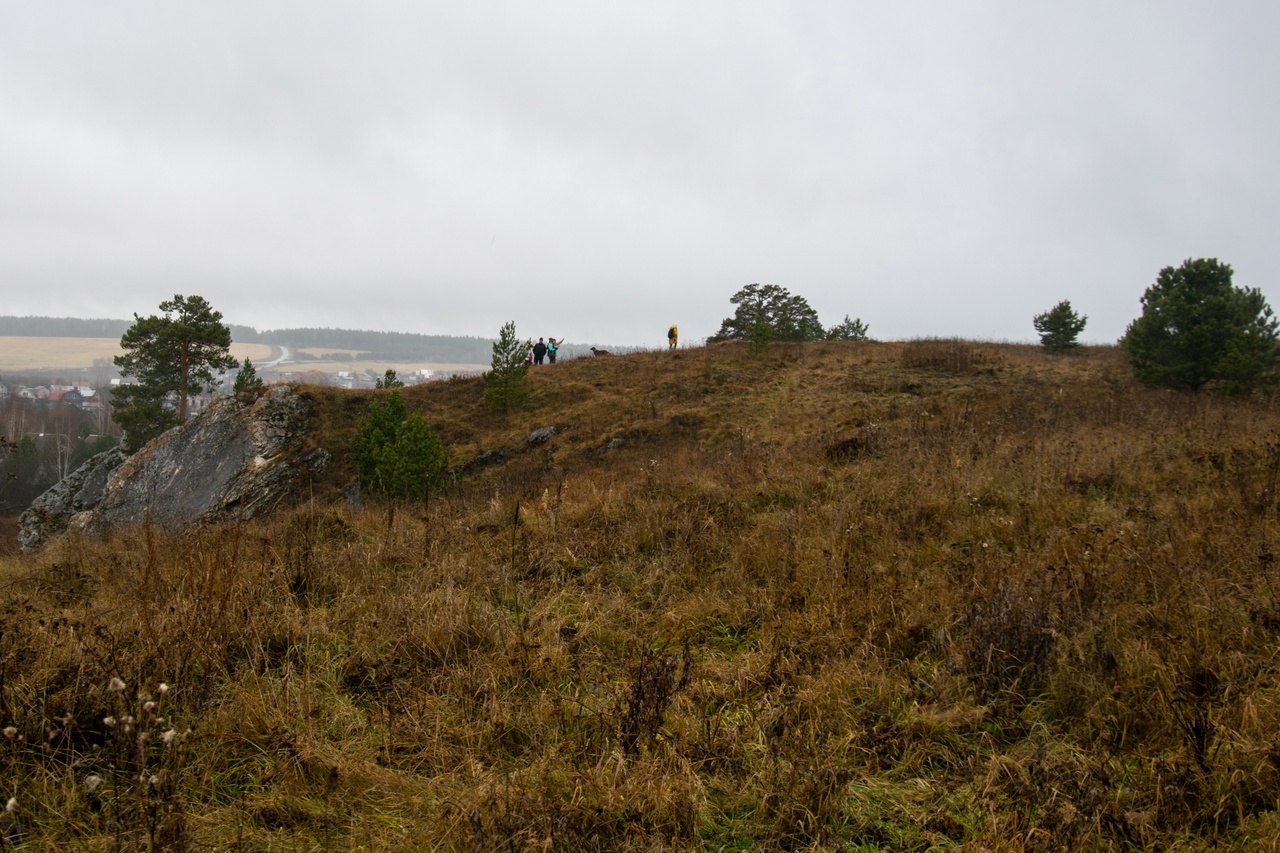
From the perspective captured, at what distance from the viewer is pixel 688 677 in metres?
2.89

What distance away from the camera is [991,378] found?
19.3 metres

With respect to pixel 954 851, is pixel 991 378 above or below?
above

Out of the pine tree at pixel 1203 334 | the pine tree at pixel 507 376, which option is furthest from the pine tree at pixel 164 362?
the pine tree at pixel 1203 334

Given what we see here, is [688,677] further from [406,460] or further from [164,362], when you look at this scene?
[164,362]

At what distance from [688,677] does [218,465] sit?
954 inches

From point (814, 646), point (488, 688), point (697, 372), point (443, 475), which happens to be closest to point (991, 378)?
point (697, 372)

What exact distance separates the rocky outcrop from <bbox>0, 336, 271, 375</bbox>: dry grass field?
135 meters

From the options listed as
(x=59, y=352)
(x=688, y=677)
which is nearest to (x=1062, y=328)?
(x=688, y=677)

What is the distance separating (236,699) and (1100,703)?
373 centimetres

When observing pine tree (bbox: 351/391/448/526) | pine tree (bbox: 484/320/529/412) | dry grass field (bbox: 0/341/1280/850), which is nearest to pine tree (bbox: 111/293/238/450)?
pine tree (bbox: 484/320/529/412)

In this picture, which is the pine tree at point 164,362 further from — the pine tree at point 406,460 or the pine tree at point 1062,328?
the pine tree at point 1062,328

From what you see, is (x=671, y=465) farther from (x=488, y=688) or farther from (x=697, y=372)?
(x=697, y=372)

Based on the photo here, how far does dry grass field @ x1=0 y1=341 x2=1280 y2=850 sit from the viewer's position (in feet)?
7.10

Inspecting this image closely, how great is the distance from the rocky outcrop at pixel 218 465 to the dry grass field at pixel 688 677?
16852 millimetres
